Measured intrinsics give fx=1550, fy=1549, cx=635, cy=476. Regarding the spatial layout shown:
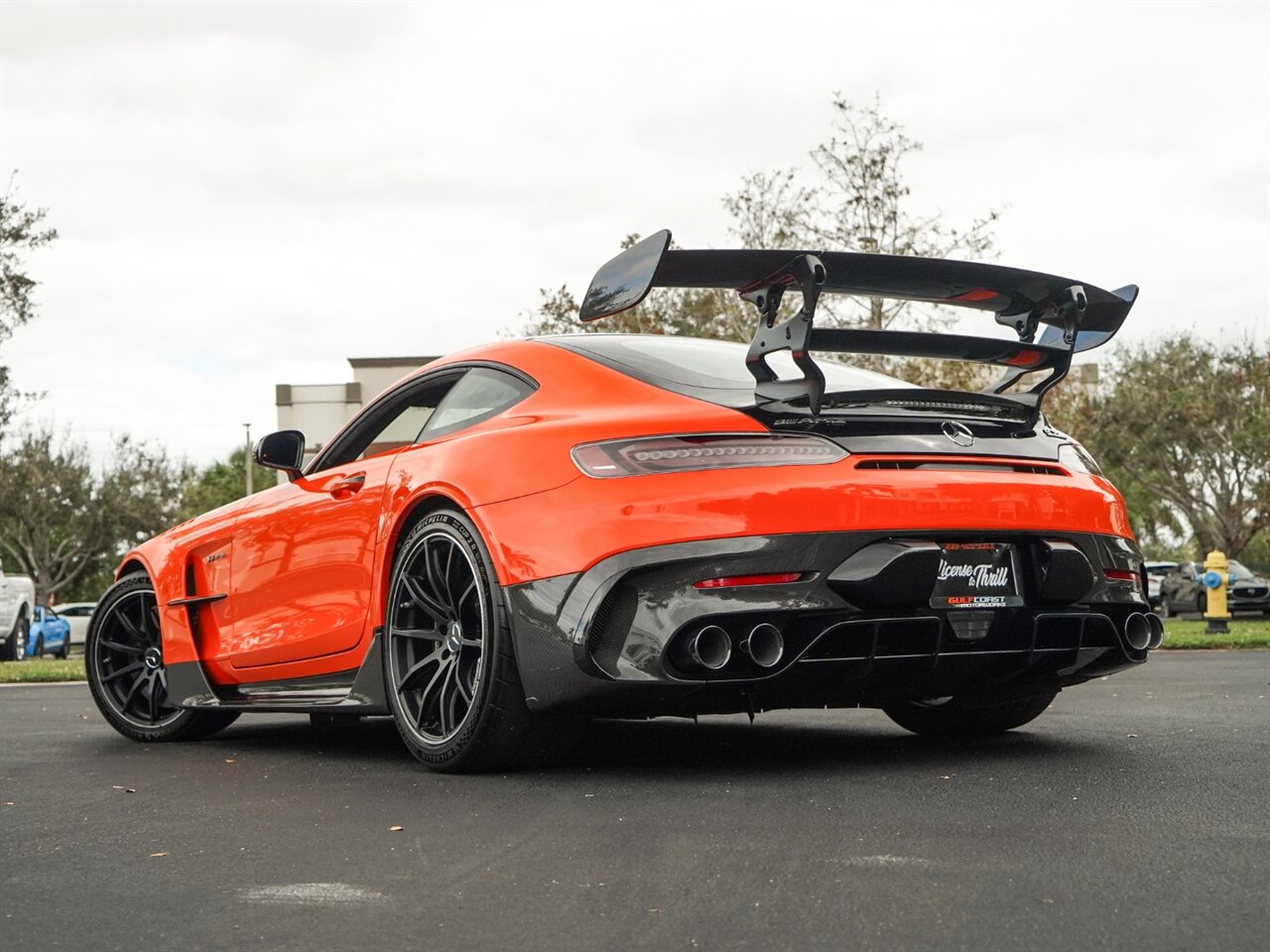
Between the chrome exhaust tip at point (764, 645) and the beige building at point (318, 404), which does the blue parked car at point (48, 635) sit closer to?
the beige building at point (318, 404)

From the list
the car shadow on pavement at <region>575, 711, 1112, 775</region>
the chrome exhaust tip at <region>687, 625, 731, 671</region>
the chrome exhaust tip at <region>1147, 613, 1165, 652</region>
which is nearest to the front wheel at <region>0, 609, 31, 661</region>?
the car shadow on pavement at <region>575, 711, 1112, 775</region>

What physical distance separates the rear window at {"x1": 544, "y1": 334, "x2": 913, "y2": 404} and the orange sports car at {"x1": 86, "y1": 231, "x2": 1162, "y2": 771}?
2 centimetres

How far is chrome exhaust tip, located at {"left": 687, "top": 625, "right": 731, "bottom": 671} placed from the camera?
4301 mm

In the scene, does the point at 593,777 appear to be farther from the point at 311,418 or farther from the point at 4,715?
the point at 311,418

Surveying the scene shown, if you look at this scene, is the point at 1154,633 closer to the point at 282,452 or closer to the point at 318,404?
the point at 282,452

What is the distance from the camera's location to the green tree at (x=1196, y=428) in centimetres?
4250

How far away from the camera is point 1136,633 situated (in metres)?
4.92

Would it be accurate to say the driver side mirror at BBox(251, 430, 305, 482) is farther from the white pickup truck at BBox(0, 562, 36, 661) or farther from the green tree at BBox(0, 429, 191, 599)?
the green tree at BBox(0, 429, 191, 599)

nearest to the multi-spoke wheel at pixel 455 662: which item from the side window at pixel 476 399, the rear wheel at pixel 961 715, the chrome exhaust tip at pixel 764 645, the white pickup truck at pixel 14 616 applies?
the side window at pixel 476 399

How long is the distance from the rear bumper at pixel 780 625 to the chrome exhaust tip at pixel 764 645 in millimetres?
23

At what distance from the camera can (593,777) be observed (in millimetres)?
4707

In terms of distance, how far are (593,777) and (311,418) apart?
115 ft

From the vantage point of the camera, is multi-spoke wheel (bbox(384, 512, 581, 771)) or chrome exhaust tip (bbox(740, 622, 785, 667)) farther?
multi-spoke wheel (bbox(384, 512, 581, 771))

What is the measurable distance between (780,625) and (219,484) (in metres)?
78.2
